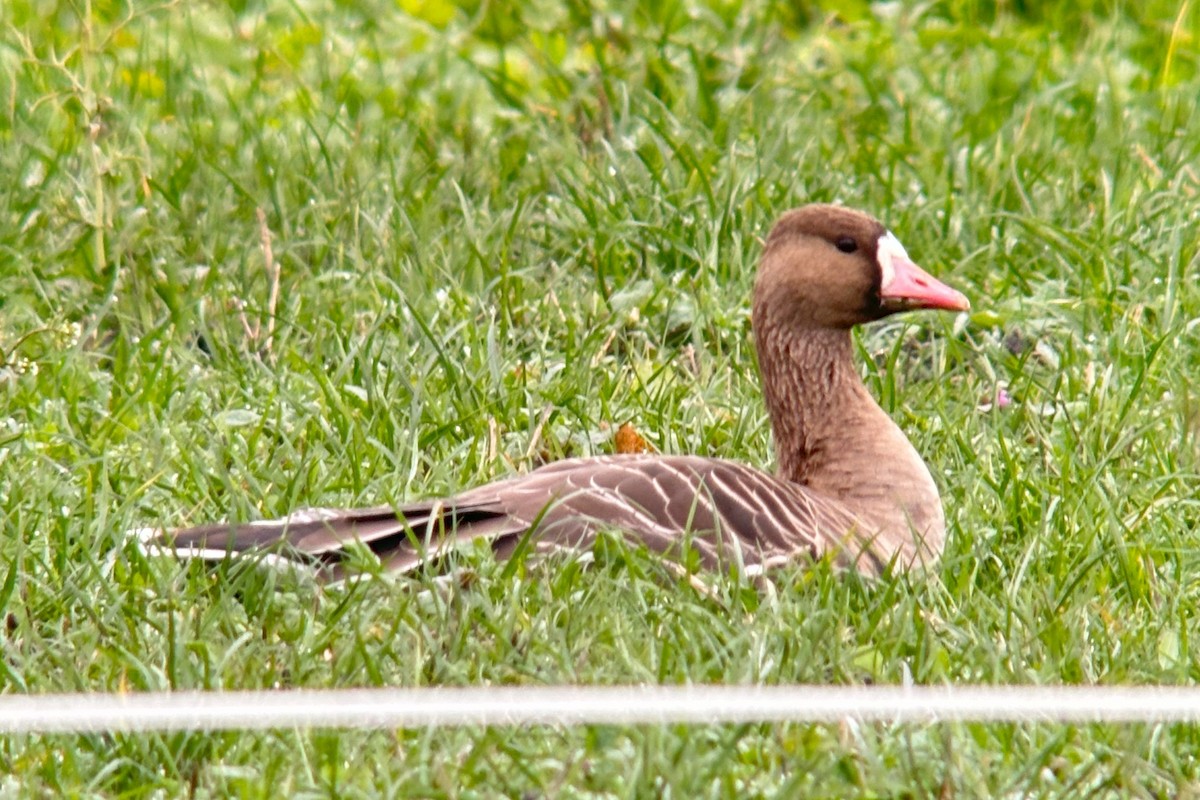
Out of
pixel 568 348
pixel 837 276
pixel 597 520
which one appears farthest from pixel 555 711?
pixel 568 348

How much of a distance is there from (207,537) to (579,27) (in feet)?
14.0

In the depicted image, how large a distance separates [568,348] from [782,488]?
1060 millimetres

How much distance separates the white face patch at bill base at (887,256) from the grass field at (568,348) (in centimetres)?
42

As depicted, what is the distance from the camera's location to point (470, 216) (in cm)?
594

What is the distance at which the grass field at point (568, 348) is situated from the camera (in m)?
3.50

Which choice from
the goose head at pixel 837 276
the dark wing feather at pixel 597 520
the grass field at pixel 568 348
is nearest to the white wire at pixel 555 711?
the grass field at pixel 568 348

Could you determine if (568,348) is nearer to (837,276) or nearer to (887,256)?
(837,276)

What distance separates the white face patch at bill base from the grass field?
1.38 ft

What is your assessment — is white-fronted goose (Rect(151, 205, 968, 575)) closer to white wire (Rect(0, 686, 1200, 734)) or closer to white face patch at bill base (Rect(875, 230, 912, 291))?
white face patch at bill base (Rect(875, 230, 912, 291))

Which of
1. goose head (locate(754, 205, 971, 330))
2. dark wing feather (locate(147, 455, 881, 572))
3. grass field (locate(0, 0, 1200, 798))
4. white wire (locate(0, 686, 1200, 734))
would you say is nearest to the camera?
white wire (locate(0, 686, 1200, 734))

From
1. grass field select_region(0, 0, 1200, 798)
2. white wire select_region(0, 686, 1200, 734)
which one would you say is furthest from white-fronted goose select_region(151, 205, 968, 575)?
white wire select_region(0, 686, 1200, 734)

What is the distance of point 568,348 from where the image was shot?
208 inches

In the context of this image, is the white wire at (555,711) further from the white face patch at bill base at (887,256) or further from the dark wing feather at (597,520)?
the white face patch at bill base at (887,256)

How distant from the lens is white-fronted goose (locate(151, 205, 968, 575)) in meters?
4.08
